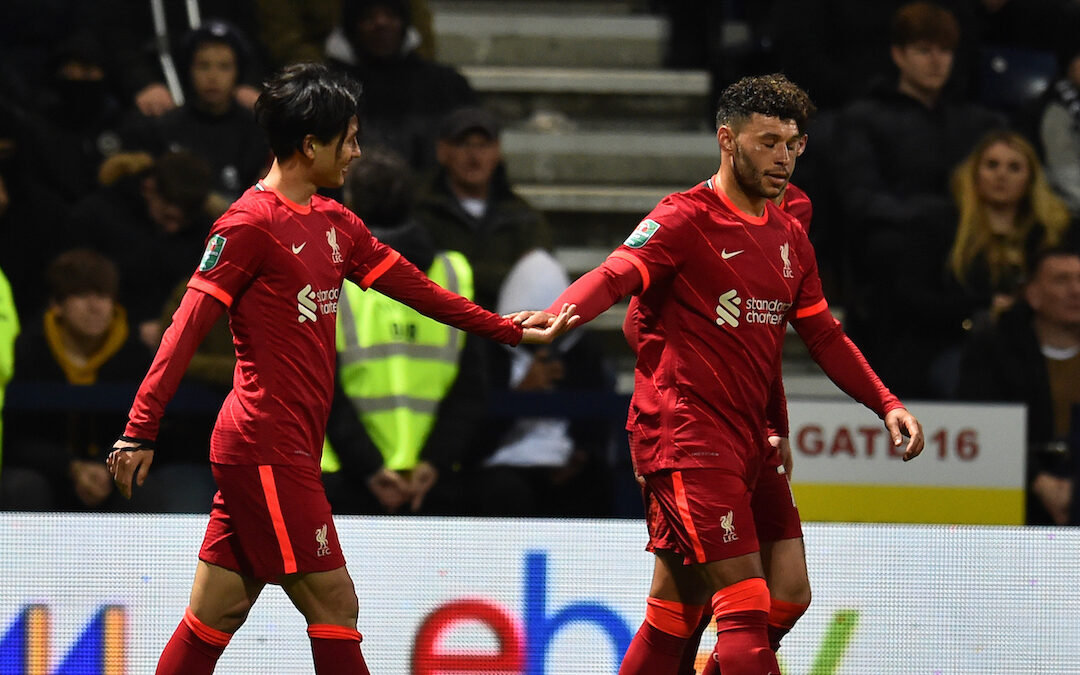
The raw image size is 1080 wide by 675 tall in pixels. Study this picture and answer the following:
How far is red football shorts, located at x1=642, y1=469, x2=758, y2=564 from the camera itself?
13.1 feet

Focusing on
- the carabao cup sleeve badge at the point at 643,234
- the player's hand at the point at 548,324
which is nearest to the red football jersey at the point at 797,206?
the carabao cup sleeve badge at the point at 643,234

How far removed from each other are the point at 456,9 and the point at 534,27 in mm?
482

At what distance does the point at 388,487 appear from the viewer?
18.9 ft

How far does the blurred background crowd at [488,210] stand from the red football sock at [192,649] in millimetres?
1803

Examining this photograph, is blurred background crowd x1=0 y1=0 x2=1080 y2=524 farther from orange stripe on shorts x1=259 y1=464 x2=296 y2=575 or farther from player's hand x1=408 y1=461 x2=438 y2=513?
orange stripe on shorts x1=259 y1=464 x2=296 y2=575

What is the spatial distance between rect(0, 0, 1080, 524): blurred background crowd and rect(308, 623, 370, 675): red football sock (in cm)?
184

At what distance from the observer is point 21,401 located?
19.6ft

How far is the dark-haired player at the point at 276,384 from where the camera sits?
150 inches

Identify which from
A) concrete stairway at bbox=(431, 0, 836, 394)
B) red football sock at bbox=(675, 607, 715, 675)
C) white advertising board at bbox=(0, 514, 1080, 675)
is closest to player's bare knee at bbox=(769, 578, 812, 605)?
red football sock at bbox=(675, 607, 715, 675)

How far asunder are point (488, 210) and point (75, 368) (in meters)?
1.73

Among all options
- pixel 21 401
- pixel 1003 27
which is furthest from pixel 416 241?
pixel 1003 27

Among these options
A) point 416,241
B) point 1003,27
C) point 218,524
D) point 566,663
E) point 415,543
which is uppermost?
→ point 1003,27

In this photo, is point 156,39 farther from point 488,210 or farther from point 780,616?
point 780,616

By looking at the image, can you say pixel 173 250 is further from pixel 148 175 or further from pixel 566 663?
pixel 566 663
